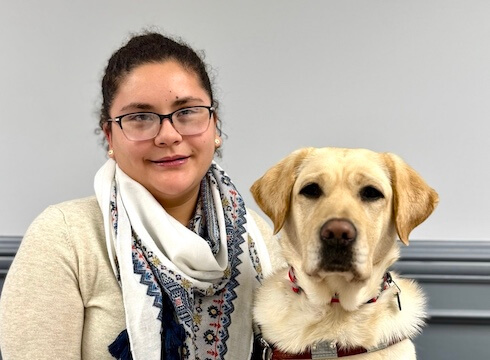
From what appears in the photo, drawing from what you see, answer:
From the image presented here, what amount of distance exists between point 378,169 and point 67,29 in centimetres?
123

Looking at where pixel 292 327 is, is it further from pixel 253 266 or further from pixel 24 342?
pixel 24 342

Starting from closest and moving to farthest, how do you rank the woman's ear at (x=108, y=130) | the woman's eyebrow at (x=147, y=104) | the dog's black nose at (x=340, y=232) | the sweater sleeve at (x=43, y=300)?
the dog's black nose at (x=340, y=232)
the sweater sleeve at (x=43, y=300)
the woman's eyebrow at (x=147, y=104)
the woman's ear at (x=108, y=130)

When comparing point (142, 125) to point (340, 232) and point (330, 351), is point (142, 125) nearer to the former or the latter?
point (340, 232)

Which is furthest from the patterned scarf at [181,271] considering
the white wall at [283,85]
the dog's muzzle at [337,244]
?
the white wall at [283,85]

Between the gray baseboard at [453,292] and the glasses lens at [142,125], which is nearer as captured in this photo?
the glasses lens at [142,125]

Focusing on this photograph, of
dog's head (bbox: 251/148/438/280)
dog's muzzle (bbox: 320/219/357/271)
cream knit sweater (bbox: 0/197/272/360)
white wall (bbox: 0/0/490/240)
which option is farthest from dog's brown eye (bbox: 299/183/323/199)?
white wall (bbox: 0/0/490/240)

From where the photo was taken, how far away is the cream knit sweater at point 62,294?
119 centimetres

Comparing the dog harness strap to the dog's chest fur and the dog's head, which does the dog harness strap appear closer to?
the dog's chest fur

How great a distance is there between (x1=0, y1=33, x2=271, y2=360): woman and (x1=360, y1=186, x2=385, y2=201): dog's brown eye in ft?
1.30

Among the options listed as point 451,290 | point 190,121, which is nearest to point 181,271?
point 190,121

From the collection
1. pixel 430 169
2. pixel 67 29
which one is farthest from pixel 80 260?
pixel 430 169

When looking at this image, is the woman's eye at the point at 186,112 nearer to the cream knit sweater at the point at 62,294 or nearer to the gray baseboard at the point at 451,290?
the cream knit sweater at the point at 62,294

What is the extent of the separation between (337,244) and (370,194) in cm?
19

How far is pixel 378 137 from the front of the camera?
1.82 meters
